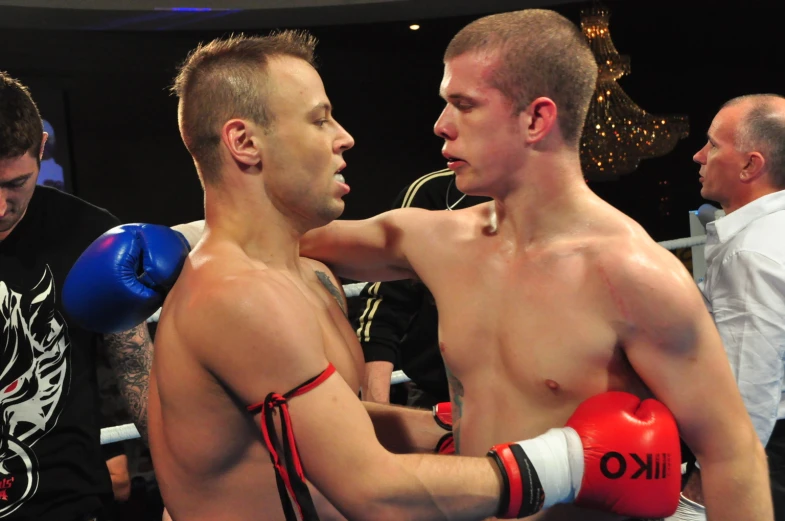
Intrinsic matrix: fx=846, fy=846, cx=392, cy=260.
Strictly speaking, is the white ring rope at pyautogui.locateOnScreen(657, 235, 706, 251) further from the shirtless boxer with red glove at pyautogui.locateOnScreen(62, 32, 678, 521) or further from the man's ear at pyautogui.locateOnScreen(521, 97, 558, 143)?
the shirtless boxer with red glove at pyautogui.locateOnScreen(62, 32, 678, 521)

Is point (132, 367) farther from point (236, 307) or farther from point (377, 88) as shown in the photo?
point (377, 88)

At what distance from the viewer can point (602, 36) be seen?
425 centimetres

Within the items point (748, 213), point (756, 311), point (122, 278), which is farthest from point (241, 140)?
point (748, 213)

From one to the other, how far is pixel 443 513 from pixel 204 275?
0.50m

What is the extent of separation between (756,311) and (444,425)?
35.9 inches

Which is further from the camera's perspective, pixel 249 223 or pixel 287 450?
pixel 249 223

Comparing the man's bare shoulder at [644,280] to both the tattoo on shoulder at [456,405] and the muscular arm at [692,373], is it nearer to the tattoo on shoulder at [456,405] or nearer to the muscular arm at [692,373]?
the muscular arm at [692,373]

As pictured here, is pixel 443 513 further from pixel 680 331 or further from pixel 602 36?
pixel 602 36

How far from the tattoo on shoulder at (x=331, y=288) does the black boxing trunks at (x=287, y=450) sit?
0.38 meters

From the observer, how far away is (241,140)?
1.37 metres

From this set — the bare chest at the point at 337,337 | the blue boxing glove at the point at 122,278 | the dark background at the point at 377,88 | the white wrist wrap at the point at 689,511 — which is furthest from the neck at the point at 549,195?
the dark background at the point at 377,88

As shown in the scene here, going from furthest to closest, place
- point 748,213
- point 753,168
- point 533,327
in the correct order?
1. point 753,168
2. point 748,213
3. point 533,327

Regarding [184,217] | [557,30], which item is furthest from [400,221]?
[184,217]

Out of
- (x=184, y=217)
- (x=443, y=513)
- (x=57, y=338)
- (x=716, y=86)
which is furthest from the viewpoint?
(x=716, y=86)
